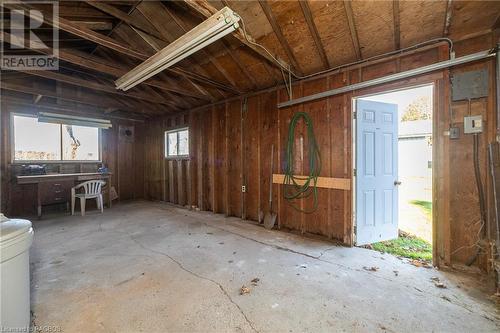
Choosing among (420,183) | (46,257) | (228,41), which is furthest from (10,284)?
(420,183)

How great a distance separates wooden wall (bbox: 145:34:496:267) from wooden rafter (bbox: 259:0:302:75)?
18.3 inches

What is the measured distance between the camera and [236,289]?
2.09 m

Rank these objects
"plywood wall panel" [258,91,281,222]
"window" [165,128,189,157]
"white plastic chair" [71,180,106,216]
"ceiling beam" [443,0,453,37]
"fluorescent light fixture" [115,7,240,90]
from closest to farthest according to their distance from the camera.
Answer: "fluorescent light fixture" [115,7,240,90] → "ceiling beam" [443,0,453,37] → "plywood wall panel" [258,91,281,222] → "white plastic chair" [71,180,106,216] → "window" [165,128,189,157]

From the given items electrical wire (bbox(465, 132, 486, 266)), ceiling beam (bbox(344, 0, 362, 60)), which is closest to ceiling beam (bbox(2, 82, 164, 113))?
ceiling beam (bbox(344, 0, 362, 60))

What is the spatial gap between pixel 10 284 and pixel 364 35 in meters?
3.89

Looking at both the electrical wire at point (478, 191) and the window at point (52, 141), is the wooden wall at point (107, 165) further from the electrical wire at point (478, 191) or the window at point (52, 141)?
the electrical wire at point (478, 191)

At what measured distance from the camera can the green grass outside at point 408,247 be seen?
2.87 metres

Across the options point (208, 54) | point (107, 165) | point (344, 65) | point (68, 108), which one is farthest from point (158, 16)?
point (107, 165)

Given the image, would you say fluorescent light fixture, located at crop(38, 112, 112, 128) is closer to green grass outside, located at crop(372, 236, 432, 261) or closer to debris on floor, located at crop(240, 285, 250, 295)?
debris on floor, located at crop(240, 285, 250, 295)

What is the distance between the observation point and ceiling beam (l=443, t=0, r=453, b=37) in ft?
7.04

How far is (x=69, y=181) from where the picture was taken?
506 cm

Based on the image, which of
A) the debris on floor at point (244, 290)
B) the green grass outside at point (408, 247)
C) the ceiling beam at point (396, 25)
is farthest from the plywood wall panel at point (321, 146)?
the debris on floor at point (244, 290)

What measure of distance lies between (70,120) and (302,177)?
5855 mm

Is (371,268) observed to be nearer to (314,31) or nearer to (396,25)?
(396,25)
